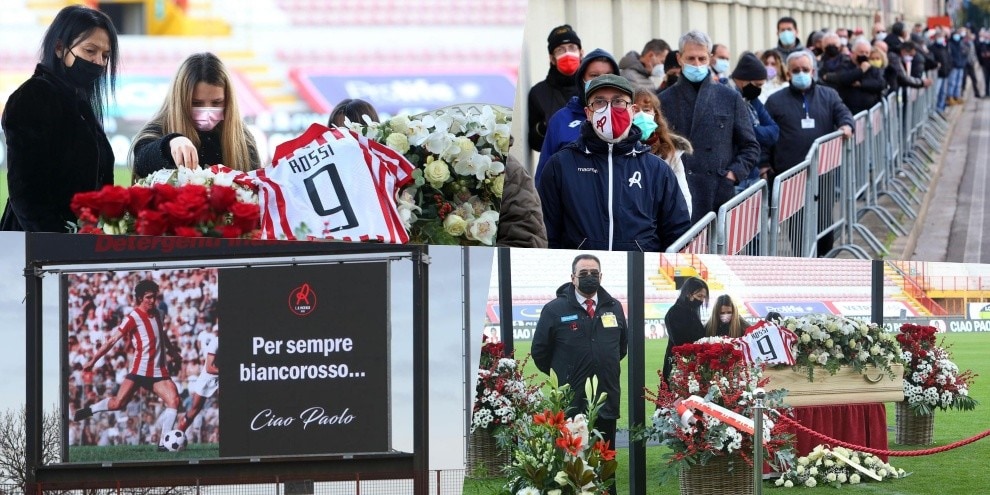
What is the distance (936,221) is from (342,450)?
805 cm

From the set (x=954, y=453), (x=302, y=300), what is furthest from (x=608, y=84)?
(x=954, y=453)

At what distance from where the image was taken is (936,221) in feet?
40.1

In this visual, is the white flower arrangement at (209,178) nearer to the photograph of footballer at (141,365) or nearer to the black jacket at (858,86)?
the photograph of footballer at (141,365)

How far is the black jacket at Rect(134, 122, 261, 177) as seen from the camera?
5.14m

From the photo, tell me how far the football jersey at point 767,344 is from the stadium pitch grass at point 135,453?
2.08m

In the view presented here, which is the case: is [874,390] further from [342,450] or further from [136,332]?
[136,332]

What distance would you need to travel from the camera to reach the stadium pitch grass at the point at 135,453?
5.36 m

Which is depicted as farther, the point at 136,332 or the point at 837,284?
the point at 837,284

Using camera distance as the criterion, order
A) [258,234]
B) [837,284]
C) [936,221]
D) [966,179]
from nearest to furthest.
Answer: [258,234], [837,284], [936,221], [966,179]

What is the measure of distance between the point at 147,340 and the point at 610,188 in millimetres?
2053

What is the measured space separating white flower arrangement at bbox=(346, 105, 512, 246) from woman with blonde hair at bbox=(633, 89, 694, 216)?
1.82 meters

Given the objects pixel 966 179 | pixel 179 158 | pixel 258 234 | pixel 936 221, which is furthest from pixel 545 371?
pixel 966 179

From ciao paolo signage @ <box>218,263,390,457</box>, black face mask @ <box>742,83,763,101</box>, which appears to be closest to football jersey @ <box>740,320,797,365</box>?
ciao paolo signage @ <box>218,263,390,457</box>

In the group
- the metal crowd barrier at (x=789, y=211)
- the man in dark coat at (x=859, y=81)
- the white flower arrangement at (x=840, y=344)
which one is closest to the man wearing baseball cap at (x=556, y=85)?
the metal crowd barrier at (x=789, y=211)
